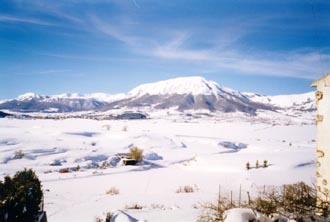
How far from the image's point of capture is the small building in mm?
7246

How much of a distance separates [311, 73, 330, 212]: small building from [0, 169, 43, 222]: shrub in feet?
28.3

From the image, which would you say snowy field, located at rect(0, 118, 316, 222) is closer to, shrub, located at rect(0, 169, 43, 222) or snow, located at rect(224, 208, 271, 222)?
shrub, located at rect(0, 169, 43, 222)

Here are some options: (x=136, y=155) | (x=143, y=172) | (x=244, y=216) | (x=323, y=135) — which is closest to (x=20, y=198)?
(x=244, y=216)

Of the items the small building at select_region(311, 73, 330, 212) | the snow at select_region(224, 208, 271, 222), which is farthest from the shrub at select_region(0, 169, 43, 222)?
the small building at select_region(311, 73, 330, 212)

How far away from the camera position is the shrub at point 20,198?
897 centimetres

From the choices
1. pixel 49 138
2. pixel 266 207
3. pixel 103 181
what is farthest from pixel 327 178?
pixel 49 138

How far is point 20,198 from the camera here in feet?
31.2

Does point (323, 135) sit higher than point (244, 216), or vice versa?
point (323, 135)

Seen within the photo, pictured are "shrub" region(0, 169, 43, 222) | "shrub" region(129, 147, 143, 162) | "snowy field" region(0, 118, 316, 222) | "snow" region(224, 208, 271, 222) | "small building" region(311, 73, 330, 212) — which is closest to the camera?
"snow" region(224, 208, 271, 222)

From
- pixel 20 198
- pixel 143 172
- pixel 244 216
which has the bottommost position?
pixel 143 172

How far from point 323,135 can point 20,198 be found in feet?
29.7

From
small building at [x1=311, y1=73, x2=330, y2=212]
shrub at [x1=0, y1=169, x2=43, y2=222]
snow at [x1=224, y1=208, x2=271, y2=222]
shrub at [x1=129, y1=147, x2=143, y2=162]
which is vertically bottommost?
shrub at [x1=129, y1=147, x2=143, y2=162]

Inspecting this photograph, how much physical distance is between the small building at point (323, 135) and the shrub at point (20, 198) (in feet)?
28.3

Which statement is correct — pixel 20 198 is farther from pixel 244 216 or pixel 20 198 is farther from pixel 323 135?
pixel 323 135
